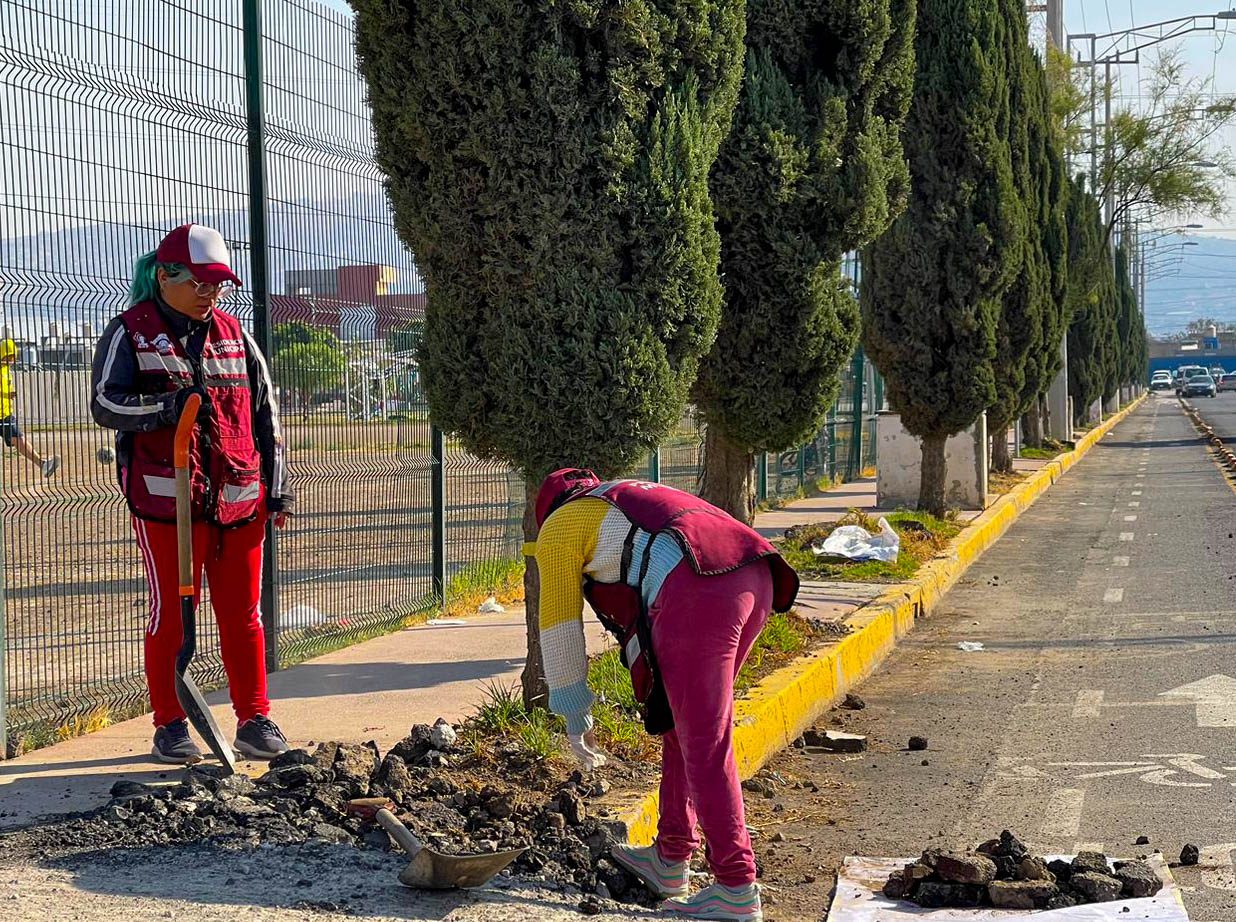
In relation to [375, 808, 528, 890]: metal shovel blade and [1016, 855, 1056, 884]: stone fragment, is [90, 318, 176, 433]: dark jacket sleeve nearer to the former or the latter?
[375, 808, 528, 890]: metal shovel blade

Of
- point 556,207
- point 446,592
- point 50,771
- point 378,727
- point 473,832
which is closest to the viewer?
point 473,832

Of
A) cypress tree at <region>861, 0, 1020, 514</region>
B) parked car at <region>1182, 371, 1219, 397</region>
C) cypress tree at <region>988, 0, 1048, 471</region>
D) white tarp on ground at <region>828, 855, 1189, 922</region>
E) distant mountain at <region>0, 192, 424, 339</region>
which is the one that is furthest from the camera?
parked car at <region>1182, 371, 1219, 397</region>

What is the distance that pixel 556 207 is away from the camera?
251 inches

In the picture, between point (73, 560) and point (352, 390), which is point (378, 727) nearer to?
point (73, 560)

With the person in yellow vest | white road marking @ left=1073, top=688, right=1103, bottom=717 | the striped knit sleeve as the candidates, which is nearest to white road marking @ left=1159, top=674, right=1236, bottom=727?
white road marking @ left=1073, top=688, right=1103, bottom=717

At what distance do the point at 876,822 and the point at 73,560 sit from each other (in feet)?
13.8

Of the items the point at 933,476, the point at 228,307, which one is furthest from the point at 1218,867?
the point at 933,476

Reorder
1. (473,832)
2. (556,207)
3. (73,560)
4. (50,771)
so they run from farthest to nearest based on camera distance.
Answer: (73,560) < (556,207) < (50,771) < (473,832)

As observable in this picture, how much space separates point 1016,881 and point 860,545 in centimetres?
858

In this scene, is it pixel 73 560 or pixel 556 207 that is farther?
pixel 73 560

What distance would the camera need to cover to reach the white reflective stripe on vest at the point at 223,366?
6.01 meters

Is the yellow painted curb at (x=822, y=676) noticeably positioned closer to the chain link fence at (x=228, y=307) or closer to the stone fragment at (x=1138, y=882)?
the stone fragment at (x=1138, y=882)

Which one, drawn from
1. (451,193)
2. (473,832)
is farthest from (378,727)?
Result: (451,193)

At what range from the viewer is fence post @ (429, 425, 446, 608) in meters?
10.5
